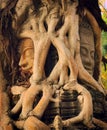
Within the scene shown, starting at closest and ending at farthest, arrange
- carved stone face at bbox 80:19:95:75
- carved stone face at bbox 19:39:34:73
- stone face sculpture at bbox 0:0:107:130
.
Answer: stone face sculpture at bbox 0:0:107:130 < carved stone face at bbox 19:39:34:73 < carved stone face at bbox 80:19:95:75

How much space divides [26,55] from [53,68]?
0.60m

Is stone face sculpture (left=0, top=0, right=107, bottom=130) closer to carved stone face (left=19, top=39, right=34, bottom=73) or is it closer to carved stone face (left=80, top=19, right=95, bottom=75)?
carved stone face (left=19, top=39, right=34, bottom=73)

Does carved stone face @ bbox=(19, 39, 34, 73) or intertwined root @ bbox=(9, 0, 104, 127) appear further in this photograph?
carved stone face @ bbox=(19, 39, 34, 73)

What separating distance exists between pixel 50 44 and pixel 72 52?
1.11 ft

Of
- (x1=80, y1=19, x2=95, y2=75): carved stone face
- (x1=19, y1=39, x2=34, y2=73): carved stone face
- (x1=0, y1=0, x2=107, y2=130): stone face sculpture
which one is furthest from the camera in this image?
(x1=80, y1=19, x2=95, y2=75): carved stone face

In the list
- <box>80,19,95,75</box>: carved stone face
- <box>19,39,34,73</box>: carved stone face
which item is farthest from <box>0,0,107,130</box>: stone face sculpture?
<box>80,19,95,75</box>: carved stone face

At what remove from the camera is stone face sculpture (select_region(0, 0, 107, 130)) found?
5496mm

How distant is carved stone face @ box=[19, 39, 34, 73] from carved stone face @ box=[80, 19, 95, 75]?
790 millimetres

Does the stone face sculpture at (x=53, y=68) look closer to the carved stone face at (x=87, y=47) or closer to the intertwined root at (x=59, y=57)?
the intertwined root at (x=59, y=57)

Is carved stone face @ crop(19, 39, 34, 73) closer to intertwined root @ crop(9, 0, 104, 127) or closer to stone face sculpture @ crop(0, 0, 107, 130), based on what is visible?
stone face sculpture @ crop(0, 0, 107, 130)

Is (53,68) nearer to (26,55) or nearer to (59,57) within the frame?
(59,57)

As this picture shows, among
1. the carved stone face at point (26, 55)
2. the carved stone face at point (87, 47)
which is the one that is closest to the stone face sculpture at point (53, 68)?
the carved stone face at point (26, 55)

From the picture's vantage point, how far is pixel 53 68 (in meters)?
6.05

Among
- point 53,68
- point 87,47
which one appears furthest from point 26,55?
point 87,47
